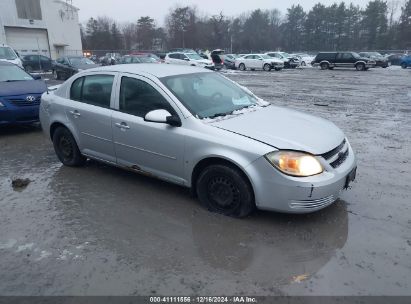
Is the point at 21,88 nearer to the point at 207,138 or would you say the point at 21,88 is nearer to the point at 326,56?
the point at 207,138

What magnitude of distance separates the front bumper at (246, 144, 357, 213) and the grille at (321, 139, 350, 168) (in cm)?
9

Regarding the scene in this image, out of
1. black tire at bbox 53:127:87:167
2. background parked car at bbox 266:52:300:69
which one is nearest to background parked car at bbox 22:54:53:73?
background parked car at bbox 266:52:300:69

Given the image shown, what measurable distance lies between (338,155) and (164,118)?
198 centimetres

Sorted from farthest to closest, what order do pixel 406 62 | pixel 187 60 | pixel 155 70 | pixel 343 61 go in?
pixel 406 62
pixel 343 61
pixel 187 60
pixel 155 70

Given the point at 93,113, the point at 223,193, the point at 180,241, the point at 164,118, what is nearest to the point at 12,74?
the point at 93,113

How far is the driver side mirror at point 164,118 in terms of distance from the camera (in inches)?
168

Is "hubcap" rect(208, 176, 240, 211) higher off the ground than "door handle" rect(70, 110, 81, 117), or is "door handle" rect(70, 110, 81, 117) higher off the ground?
"door handle" rect(70, 110, 81, 117)

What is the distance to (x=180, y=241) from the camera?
12.2 ft

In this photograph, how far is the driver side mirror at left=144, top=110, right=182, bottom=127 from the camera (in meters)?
4.27

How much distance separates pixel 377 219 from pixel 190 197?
217cm

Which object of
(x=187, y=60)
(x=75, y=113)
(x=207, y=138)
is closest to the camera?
(x=207, y=138)

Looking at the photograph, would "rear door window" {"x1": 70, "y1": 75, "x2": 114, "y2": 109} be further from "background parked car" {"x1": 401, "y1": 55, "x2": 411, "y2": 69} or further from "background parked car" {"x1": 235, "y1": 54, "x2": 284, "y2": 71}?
"background parked car" {"x1": 401, "y1": 55, "x2": 411, "y2": 69}

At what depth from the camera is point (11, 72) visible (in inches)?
362

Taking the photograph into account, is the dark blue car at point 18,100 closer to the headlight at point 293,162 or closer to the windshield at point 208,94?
the windshield at point 208,94
